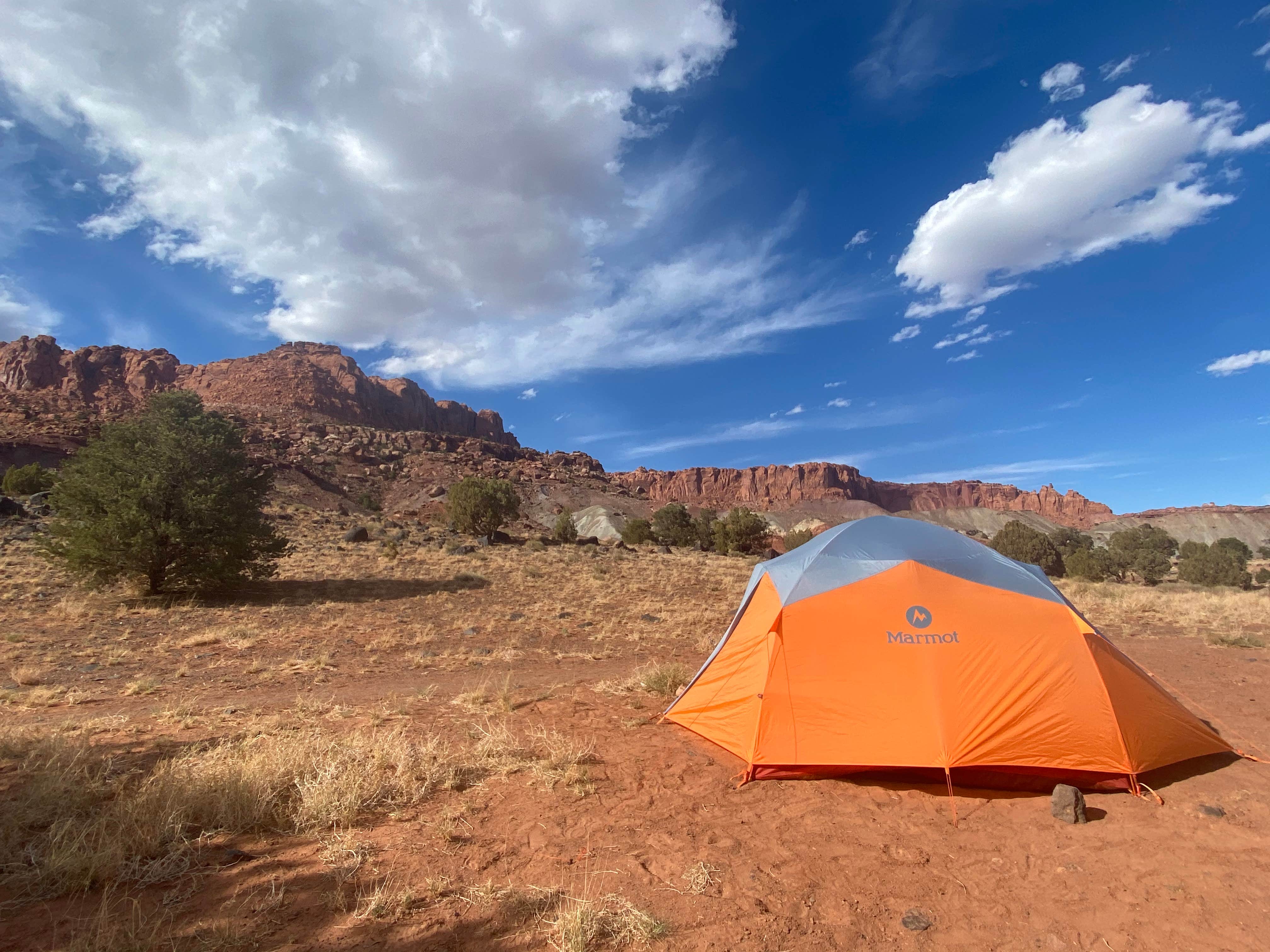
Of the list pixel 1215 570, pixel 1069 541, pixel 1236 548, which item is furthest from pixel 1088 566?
pixel 1236 548

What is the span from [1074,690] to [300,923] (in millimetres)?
6579

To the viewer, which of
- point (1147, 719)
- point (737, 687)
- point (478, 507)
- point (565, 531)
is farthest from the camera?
point (565, 531)

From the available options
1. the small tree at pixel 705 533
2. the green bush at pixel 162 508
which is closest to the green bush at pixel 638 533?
the small tree at pixel 705 533

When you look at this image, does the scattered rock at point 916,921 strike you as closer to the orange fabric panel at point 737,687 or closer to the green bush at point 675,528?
the orange fabric panel at point 737,687

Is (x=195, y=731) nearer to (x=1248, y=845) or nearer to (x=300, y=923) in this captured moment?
(x=300, y=923)

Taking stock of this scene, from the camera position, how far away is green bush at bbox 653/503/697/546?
171 feet

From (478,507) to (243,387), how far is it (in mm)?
109250

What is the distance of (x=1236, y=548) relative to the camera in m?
51.4

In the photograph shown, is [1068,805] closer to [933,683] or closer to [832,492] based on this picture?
[933,683]

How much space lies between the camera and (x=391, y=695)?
30.1 feet

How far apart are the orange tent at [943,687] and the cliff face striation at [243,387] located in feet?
256

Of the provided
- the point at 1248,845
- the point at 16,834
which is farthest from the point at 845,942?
the point at 16,834

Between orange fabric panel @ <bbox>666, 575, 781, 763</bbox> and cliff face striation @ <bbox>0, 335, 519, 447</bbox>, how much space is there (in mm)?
76659

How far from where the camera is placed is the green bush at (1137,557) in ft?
134
